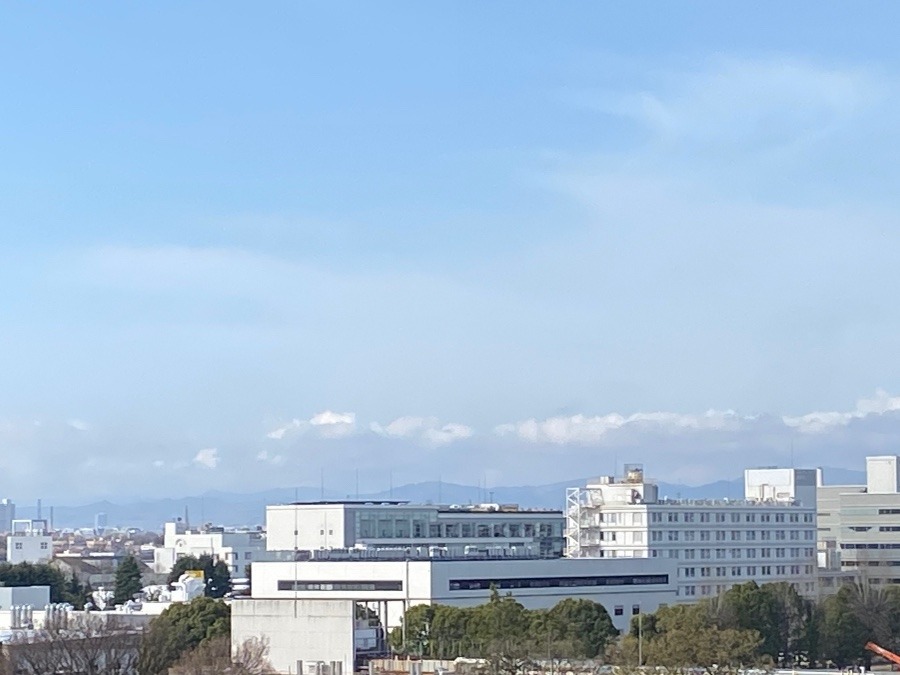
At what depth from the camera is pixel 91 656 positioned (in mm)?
55562

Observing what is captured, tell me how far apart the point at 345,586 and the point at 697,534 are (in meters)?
27.7

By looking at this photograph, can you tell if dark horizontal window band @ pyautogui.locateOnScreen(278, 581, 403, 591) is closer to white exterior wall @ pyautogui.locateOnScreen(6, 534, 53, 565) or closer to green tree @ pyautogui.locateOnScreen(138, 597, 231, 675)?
green tree @ pyautogui.locateOnScreen(138, 597, 231, 675)

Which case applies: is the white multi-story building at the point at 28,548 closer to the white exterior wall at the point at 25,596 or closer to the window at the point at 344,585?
the white exterior wall at the point at 25,596

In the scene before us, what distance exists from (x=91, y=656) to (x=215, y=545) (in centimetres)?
9821

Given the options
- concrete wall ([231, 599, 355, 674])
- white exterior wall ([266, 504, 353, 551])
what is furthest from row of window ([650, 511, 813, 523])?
concrete wall ([231, 599, 355, 674])

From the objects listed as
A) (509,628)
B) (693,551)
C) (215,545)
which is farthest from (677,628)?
(215,545)

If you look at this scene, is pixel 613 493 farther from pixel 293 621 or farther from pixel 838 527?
pixel 293 621

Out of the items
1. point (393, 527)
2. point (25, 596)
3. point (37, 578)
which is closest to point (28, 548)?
point (37, 578)

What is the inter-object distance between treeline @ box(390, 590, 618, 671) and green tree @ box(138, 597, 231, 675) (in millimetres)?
7121

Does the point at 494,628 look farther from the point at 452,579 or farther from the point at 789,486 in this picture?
the point at 789,486

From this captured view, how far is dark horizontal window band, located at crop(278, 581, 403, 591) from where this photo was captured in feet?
253

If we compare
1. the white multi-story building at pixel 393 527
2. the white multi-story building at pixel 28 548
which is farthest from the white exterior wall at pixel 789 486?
the white multi-story building at pixel 28 548

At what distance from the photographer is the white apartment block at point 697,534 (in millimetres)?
96125

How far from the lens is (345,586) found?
7831 centimetres
